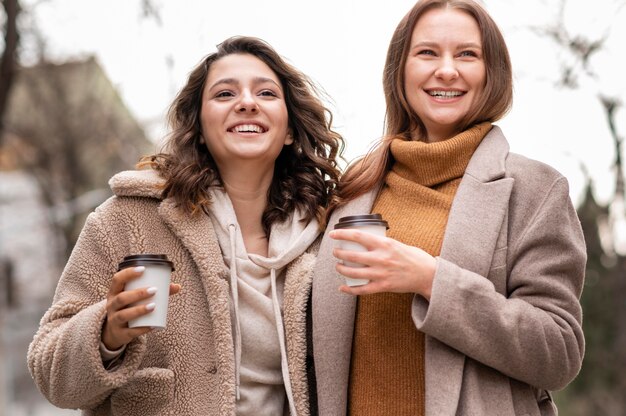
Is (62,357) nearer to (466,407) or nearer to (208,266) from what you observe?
(208,266)

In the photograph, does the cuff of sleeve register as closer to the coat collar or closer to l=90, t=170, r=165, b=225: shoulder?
l=90, t=170, r=165, b=225: shoulder

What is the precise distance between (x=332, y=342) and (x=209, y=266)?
54 centimetres

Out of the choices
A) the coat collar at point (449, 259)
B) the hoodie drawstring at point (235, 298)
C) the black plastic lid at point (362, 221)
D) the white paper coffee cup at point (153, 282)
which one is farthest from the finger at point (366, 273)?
the hoodie drawstring at point (235, 298)

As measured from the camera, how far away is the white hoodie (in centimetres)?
320

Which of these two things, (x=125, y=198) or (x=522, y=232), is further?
(x=125, y=198)

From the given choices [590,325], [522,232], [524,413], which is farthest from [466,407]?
[590,325]

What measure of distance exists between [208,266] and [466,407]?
41.8 inches

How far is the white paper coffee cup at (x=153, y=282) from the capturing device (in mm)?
2641

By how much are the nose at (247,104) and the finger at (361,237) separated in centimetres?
91

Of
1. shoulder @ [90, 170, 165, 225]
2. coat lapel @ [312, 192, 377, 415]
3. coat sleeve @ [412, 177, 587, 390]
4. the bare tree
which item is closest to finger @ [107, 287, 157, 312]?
shoulder @ [90, 170, 165, 225]

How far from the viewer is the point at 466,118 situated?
10.7 feet

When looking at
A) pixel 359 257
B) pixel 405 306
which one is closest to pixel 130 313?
pixel 359 257

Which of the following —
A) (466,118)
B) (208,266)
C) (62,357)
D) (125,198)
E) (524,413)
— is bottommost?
(524,413)

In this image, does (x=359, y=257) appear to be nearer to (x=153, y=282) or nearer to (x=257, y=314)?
(x=153, y=282)
